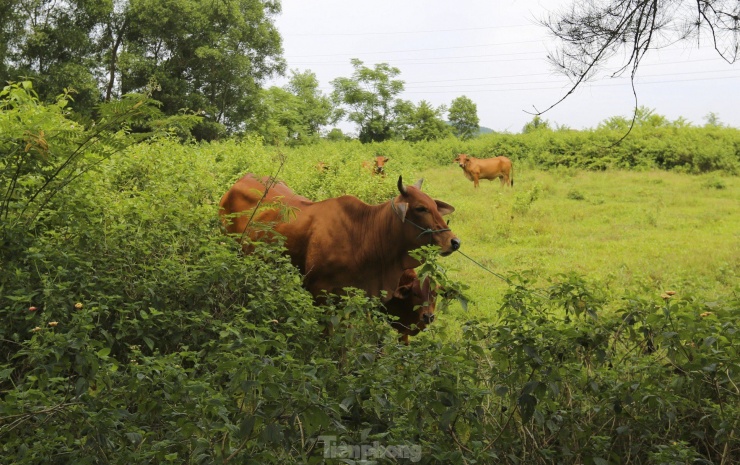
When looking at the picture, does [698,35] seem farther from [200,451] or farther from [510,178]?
[510,178]

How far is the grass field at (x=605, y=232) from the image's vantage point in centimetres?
1006

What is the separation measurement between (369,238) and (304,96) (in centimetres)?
5500

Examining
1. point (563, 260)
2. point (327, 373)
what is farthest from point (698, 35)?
point (563, 260)

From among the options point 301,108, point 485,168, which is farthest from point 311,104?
point 485,168

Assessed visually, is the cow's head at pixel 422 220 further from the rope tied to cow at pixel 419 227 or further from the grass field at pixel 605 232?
the grass field at pixel 605 232

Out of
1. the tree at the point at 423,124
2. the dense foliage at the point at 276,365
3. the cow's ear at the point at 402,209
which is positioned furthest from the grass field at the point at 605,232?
the tree at the point at 423,124

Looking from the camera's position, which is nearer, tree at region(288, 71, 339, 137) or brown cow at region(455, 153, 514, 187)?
brown cow at region(455, 153, 514, 187)

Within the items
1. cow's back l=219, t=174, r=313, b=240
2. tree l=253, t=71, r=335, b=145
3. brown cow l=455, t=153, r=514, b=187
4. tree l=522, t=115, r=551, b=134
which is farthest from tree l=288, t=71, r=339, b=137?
cow's back l=219, t=174, r=313, b=240

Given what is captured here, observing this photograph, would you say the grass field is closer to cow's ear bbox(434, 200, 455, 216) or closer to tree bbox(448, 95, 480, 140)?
cow's ear bbox(434, 200, 455, 216)

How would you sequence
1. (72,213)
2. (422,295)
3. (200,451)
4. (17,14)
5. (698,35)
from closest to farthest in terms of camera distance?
(200,451)
(72,213)
(698,35)
(422,295)
(17,14)

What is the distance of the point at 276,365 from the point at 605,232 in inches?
441

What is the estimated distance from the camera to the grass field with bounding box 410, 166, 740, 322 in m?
10.1

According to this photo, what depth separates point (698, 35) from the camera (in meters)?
5.43

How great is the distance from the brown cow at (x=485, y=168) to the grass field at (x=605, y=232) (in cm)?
43
